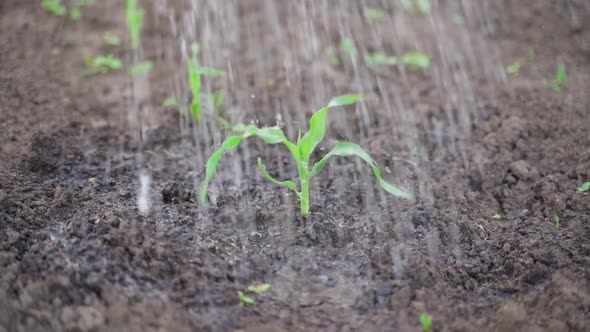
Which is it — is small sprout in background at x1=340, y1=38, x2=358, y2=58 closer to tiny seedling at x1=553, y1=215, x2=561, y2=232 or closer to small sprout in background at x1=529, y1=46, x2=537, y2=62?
small sprout in background at x1=529, y1=46, x2=537, y2=62

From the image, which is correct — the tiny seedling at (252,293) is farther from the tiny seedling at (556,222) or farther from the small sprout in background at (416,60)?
the small sprout in background at (416,60)

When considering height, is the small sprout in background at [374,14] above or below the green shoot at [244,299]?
above

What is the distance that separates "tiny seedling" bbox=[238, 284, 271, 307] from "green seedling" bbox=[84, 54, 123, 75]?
195 centimetres

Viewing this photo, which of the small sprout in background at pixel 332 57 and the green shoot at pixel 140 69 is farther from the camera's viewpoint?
the small sprout in background at pixel 332 57

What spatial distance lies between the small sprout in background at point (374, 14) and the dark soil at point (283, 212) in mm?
344

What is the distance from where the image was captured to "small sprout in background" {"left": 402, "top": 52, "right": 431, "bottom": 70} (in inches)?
140

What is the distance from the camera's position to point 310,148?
221 cm

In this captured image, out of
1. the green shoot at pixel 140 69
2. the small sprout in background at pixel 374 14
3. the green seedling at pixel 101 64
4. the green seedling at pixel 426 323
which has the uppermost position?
the small sprout in background at pixel 374 14

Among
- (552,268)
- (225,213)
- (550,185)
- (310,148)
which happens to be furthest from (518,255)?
(225,213)

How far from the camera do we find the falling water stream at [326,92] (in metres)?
2.44

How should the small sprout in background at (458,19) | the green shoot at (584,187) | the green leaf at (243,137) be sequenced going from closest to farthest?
1. the green leaf at (243,137)
2. the green shoot at (584,187)
3. the small sprout in background at (458,19)

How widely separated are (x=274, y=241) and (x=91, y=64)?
72.0 inches

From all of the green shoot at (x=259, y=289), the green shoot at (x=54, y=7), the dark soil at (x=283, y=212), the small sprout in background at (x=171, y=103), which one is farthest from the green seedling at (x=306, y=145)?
the green shoot at (x=54, y=7)

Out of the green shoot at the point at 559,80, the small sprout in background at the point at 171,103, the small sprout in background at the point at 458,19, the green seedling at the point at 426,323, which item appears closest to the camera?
the green seedling at the point at 426,323
